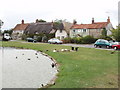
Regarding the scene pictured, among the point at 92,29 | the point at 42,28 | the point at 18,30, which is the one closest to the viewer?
the point at 92,29

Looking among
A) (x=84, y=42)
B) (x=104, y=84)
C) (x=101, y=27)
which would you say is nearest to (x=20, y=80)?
(x=104, y=84)

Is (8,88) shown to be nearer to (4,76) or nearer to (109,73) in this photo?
(4,76)

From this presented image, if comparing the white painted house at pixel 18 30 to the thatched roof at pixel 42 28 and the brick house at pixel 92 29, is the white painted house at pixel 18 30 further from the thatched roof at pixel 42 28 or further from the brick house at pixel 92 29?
the brick house at pixel 92 29

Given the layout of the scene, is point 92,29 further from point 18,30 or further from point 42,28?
point 18,30

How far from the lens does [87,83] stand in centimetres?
1045

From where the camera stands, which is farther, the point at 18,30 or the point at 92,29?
the point at 18,30

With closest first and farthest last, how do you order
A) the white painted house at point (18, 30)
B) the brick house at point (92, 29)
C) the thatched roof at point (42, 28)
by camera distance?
the brick house at point (92, 29) → the thatched roof at point (42, 28) → the white painted house at point (18, 30)

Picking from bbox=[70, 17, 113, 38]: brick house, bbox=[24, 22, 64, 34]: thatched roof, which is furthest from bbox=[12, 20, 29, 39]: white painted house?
bbox=[70, 17, 113, 38]: brick house

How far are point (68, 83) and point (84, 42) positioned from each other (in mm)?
41901

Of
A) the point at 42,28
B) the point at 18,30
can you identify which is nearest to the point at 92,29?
the point at 42,28

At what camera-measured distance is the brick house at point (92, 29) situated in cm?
6122

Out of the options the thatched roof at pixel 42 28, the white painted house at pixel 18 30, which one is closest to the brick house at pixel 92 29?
the thatched roof at pixel 42 28

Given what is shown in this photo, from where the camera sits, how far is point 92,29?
205ft

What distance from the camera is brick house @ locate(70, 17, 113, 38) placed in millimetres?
61219
